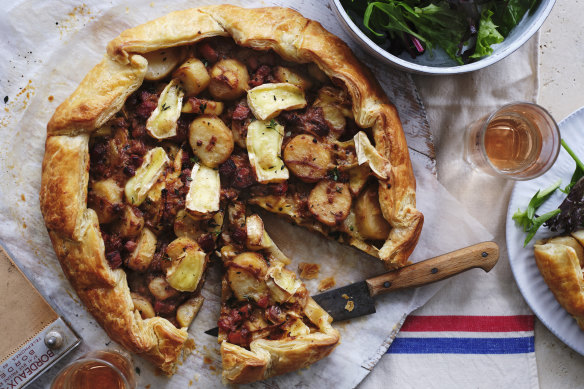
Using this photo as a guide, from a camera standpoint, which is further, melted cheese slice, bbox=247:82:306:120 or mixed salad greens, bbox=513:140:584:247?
mixed salad greens, bbox=513:140:584:247

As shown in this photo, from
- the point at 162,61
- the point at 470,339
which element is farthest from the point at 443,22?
the point at 470,339

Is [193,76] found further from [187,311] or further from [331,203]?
[187,311]

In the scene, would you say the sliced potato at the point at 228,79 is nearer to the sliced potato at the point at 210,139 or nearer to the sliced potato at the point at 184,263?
the sliced potato at the point at 210,139

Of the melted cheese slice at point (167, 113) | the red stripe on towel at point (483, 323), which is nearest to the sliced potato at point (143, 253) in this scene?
the melted cheese slice at point (167, 113)

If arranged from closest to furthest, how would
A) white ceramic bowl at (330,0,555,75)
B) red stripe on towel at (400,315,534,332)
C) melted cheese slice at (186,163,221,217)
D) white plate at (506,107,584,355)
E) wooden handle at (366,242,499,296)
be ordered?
white ceramic bowl at (330,0,555,75)
melted cheese slice at (186,163,221,217)
wooden handle at (366,242,499,296)
white plate at (506,107,584,355)
red stripe on towel at (400,315,534,332)

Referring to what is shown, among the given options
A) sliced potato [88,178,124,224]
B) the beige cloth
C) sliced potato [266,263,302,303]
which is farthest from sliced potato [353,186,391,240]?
sliced potato [88,178,124,224]

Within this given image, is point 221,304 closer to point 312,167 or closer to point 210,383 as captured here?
point 210,383

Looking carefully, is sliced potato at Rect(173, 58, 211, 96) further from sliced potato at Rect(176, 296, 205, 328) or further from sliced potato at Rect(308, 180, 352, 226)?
sliced potato at Rect(176, 296, 205, 328)
